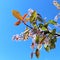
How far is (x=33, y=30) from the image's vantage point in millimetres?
1260

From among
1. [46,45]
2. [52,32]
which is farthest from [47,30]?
[46,45]

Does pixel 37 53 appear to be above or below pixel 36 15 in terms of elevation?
below

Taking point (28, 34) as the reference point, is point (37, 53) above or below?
below

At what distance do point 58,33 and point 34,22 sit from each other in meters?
0.26

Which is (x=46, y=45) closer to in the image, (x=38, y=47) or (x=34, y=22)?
(x=38, y=47)

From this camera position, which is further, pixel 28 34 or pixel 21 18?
pixel 28 34

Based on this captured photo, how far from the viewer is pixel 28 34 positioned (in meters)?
1.33

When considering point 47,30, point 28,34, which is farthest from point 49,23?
point 28,34

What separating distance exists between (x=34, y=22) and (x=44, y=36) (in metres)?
0.16

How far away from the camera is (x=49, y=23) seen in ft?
4.13

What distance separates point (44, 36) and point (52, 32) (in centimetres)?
9

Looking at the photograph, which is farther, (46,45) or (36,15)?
(46,45)

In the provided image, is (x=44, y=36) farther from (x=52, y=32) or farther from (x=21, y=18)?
(x=21, y=18)

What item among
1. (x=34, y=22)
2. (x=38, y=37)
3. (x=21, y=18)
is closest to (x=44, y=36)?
(x=38, y=37)
